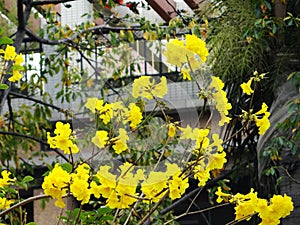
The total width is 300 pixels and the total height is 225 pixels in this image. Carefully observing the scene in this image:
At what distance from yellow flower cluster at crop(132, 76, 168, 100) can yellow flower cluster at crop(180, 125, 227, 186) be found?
0.27 feet

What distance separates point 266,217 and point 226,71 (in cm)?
167

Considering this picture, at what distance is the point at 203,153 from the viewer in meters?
1.24

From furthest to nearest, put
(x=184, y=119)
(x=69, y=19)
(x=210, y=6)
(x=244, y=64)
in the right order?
(x=69, y=19)
(x=210, y=6)
(x=244, y=64)
(x=184, y=119)

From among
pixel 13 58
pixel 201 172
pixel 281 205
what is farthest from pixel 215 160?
pixel 13 58

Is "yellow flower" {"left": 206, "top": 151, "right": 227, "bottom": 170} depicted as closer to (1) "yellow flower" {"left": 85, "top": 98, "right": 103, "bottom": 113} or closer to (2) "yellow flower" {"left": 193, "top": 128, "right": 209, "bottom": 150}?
(2) "yellow flower" {"left": 193, "top": 128, "right": 209, "bottom": 150}

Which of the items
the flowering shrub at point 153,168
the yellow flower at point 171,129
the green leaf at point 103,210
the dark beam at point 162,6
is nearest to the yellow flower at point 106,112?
the flowering shrub at point 153,168

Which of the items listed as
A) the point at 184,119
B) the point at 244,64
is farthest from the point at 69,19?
the point at 184,119

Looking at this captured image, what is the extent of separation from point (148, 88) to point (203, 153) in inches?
6.1

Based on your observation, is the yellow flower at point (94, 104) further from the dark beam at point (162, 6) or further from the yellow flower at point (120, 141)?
the dark beam at point (162, 6)

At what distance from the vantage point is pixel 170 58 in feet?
4.17

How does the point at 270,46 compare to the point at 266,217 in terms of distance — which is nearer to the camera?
the point at 266,217

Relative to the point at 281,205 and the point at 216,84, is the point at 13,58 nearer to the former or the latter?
the point at 216,84

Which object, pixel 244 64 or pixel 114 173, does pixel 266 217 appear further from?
pixel 244 64

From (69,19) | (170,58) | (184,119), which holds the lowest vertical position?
(69,19)
